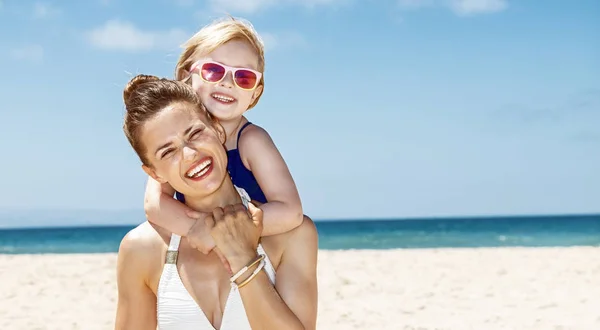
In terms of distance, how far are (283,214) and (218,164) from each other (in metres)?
0.35

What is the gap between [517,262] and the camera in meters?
14.5

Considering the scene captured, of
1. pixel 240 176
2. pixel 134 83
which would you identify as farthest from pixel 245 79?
pixel 134 83

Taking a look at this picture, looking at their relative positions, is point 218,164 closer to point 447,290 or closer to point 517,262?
point 447,290

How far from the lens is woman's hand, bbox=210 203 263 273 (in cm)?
241

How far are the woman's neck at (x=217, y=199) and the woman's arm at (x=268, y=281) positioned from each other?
157 millimetres

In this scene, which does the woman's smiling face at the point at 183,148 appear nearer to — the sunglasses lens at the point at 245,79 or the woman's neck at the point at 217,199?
the woman's neck at the point at 217,199

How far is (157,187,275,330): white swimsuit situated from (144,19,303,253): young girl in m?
0.23

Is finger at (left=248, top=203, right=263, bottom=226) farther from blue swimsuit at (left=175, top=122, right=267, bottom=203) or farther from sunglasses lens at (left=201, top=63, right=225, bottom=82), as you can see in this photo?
sunglasses lens at (left=201, top=63, right=225, bottom=82)

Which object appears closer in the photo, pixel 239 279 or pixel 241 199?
pixel 239 279

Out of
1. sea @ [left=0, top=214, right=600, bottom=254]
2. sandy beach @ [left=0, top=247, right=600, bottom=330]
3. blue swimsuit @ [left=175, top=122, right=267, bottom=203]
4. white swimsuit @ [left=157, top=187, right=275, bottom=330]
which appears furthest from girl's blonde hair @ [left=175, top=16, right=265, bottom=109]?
sea @ [left=0, top=214, right=600, bottom=254]

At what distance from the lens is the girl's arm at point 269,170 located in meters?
2.82

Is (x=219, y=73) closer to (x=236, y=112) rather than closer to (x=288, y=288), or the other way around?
(x=236, y=112)

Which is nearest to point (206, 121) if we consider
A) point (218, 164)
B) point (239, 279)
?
point (218, 164)

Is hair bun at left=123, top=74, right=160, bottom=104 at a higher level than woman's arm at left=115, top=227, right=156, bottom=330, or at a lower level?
higher
